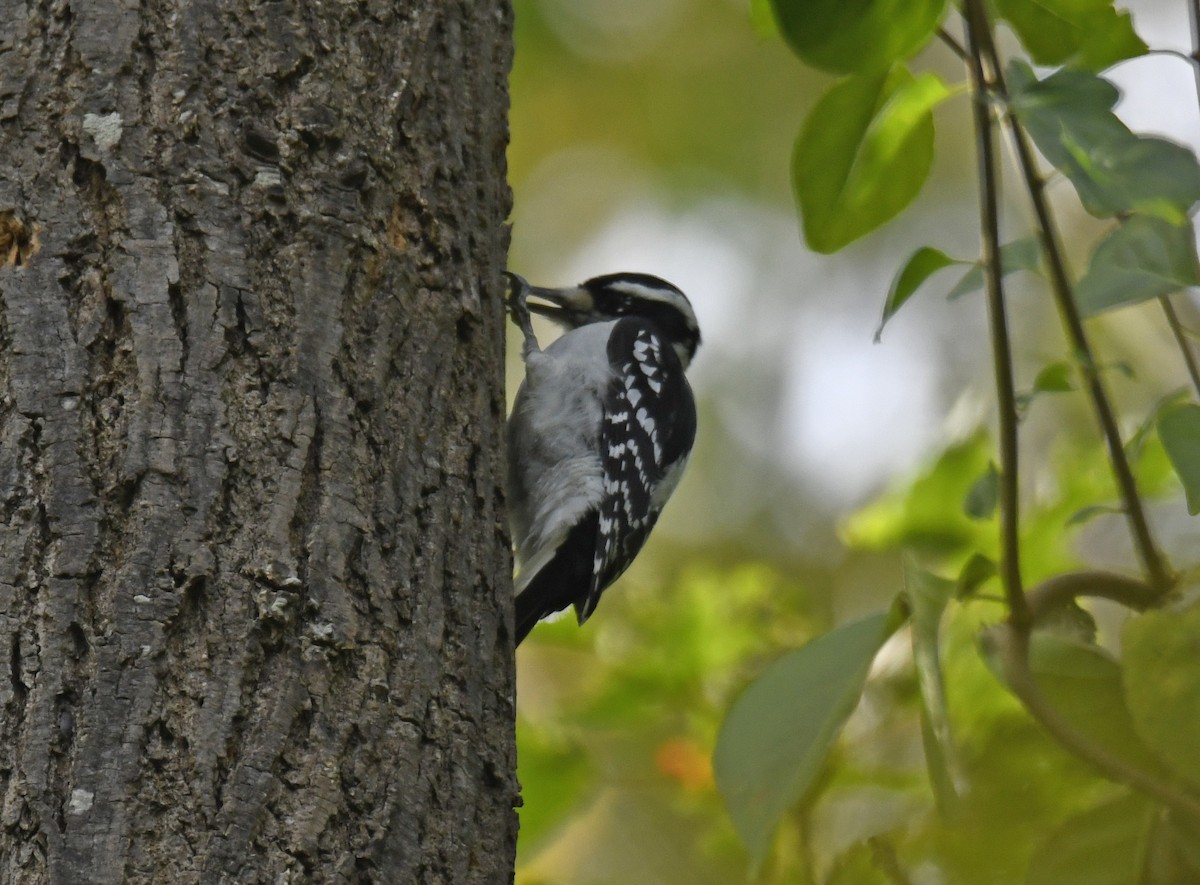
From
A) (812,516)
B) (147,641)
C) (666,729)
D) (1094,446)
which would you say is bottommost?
(147,641)

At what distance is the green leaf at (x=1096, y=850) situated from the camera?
188 cm

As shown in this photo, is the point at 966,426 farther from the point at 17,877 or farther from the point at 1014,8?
the point at 17,877

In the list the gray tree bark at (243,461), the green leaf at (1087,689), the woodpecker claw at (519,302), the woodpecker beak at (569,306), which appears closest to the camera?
the gray tree bark at (243,461)

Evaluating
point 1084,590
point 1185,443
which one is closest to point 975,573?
Result: point 1084,590

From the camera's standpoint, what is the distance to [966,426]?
2947 mm

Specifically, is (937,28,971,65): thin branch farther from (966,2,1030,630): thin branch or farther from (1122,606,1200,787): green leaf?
(1122,606,1200,787): green leaf

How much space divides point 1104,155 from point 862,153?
516 millimetres

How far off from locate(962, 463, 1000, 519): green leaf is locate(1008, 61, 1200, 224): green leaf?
61 centimetres

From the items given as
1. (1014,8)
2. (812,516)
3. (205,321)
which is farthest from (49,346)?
(812,516)

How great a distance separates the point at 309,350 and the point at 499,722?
23.4 inches

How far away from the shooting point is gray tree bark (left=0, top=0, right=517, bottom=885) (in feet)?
5.12

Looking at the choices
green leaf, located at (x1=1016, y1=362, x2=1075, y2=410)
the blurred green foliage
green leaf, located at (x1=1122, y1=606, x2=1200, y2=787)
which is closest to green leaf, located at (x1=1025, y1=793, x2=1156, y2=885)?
the blurred green foliage

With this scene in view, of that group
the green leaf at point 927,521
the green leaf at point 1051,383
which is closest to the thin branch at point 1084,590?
the green leaf at point 1051,383

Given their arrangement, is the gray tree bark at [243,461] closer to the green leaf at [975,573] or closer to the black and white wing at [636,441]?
the green leaf at [975,573]
